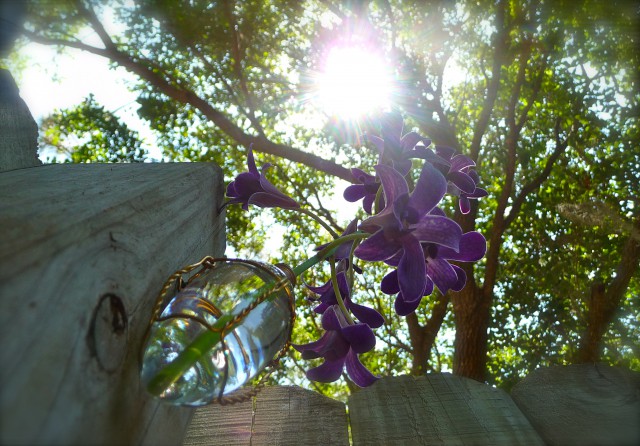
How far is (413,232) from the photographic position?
842mm

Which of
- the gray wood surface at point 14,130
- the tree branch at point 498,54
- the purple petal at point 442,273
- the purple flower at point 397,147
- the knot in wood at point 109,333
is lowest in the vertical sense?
the knot in wood at point 109,333

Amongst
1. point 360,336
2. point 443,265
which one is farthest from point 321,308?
point 443,265

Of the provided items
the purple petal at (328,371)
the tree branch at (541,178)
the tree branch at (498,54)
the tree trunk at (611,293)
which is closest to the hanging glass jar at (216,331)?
the purple petal at (328,371)

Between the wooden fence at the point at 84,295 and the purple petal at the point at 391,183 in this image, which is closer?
the wooden fence at the point at 84,295

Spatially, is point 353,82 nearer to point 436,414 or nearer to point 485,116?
point 485,116

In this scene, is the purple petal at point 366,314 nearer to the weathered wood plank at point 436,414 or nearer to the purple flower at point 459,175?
the weathered wood plank at point 436,414

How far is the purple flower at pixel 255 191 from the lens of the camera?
1.13 meters

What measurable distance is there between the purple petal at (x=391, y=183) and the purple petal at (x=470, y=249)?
0.54 feet

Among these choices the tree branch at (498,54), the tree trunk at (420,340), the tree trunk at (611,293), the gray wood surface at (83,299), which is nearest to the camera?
the gray wood surface at (83,299)

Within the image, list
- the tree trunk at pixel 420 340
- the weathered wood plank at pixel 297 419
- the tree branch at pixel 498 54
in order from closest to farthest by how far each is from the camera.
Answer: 1. the weathered wood plank at pixel 297 419
2. the tree branch at pixel 498 54
3. the tree trunk at pixel 420 340

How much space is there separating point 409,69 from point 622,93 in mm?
2487

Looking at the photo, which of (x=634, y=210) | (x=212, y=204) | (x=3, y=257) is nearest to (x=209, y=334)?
(x=3, y=257)

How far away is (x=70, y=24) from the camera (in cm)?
578

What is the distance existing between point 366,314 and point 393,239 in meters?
0.25
